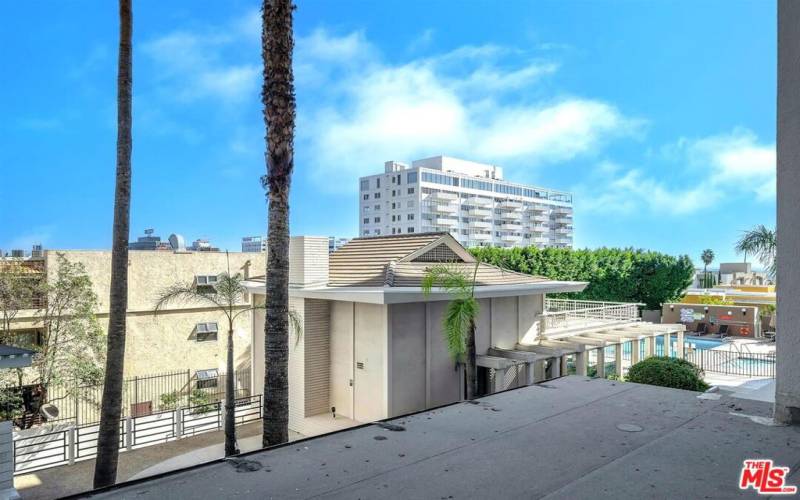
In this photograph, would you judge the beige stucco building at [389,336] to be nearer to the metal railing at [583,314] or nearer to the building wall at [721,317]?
the metal railing at [583,314]

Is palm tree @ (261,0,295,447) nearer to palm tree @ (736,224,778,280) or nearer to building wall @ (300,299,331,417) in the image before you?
building wall @ (300,299,331,417)

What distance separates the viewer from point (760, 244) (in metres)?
17.6

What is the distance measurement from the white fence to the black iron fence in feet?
3.94

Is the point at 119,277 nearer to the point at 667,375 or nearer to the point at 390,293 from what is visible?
the point at 390,293

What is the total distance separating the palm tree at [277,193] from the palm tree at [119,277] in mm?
2837

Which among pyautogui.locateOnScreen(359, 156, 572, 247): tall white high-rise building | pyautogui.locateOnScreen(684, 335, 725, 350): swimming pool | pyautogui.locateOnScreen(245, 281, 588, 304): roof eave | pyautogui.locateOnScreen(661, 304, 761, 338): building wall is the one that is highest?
pyautogui.locateOnScreen(359, 156, 572, 247): tall white high-rise building

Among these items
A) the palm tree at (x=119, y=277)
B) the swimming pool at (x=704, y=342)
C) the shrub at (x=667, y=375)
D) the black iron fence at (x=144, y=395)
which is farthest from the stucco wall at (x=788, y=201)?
the swimming pool at (x=704, y=342)

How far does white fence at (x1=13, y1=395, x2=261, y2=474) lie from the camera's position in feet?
39.0

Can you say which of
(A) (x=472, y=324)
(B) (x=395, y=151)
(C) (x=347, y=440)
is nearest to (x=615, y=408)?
(C) (x=347, y=440)

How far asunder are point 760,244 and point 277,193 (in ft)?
55.2

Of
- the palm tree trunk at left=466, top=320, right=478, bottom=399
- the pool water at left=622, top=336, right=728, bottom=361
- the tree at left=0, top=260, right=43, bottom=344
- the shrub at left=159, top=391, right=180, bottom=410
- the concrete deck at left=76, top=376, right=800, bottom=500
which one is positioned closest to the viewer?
the concrete deck at left=76, top=376, right=800, bottom=500

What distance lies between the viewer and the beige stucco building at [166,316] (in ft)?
66.3

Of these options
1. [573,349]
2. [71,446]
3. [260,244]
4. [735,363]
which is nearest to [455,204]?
[260,244]

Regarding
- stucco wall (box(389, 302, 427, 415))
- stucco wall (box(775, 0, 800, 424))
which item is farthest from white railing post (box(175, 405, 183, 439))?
stucco wall (box(775, 0, 800, 424))
